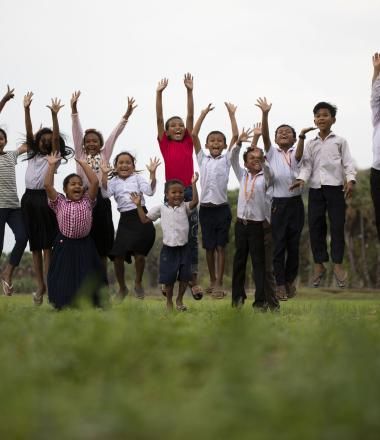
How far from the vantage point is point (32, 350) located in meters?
4.18

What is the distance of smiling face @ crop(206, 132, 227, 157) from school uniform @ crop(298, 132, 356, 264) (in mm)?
1327

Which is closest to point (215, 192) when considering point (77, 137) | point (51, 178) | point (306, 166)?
point (306, 166)

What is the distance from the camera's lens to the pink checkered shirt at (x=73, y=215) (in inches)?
363

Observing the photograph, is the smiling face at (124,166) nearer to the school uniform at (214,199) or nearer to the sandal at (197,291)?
the school uniform at (214,199)

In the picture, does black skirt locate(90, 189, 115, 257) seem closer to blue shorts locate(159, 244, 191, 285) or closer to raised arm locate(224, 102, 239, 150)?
blue shorts locate(159, 244, 191, 285)

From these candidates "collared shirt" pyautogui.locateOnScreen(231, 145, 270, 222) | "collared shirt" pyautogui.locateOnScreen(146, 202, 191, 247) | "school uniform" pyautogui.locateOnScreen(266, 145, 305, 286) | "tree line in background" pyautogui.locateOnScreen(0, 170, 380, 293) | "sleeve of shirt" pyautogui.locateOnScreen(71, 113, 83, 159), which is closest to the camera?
"collared shirt" pyautogui.locateOnScreen(231, 145, 270, 222)

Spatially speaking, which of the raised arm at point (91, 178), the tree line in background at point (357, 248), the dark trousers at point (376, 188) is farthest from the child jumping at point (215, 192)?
the tree line in background at point (357, 248)

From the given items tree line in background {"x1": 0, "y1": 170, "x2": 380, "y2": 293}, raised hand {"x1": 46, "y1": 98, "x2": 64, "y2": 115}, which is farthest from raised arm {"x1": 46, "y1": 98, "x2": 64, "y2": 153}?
tree line in background {"x1": 0, "y1": 170, "x2": 380, "y2": 293}

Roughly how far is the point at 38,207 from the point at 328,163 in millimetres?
3925

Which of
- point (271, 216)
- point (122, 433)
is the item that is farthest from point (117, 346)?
point (271, 216)

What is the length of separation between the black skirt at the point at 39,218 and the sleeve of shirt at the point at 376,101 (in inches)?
176

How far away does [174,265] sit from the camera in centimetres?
991

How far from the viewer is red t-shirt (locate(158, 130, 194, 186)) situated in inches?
422

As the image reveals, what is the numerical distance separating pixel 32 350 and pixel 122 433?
1.72 m
